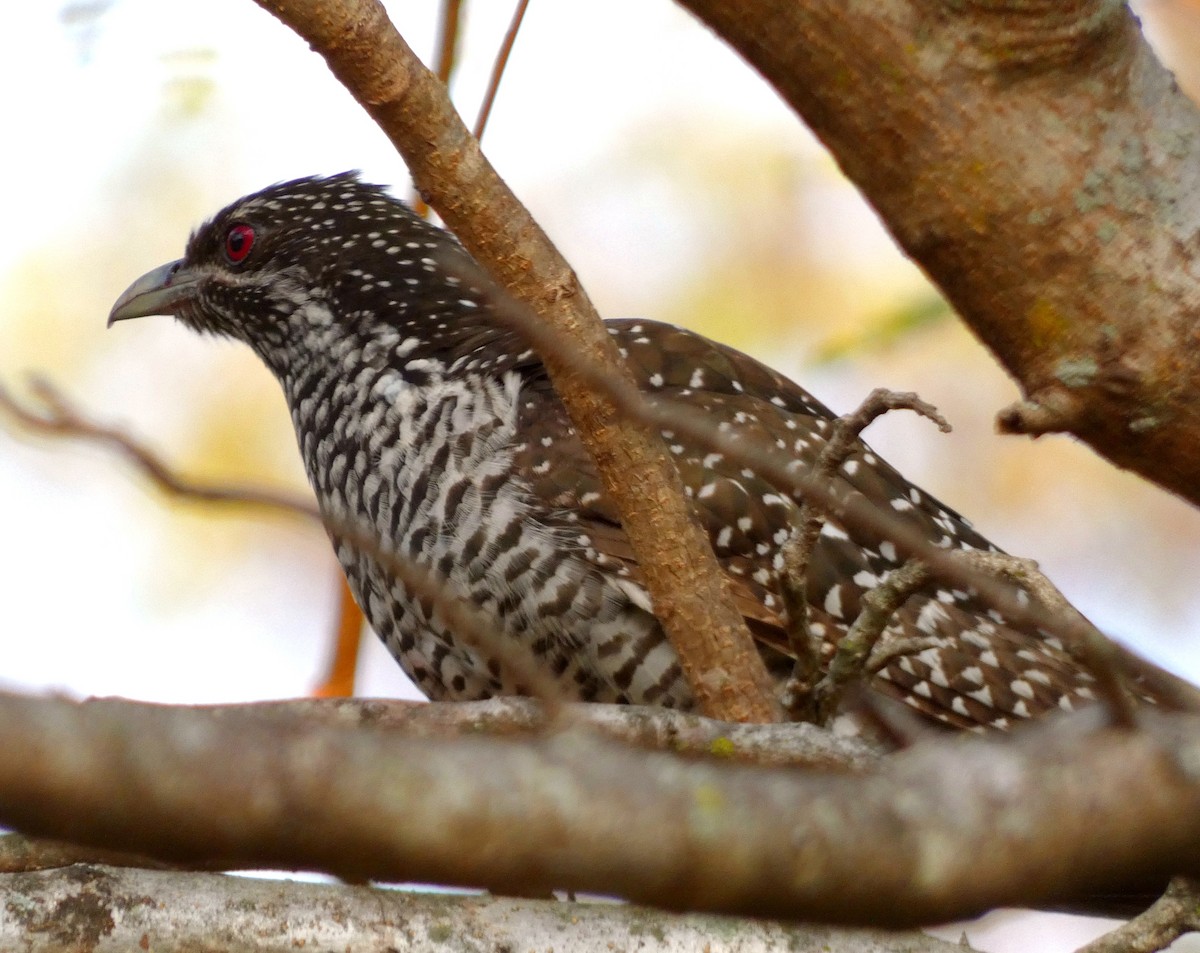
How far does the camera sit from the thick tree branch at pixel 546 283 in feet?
8.83

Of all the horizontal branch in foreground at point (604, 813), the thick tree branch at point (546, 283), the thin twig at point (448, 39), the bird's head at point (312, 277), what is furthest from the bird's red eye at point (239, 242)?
the horizontal branch in foreground at point (604, 813)

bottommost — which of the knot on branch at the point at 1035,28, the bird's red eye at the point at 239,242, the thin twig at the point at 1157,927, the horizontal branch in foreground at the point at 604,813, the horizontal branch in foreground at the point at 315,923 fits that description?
the horizontal branch in foreground at the point at 315,923

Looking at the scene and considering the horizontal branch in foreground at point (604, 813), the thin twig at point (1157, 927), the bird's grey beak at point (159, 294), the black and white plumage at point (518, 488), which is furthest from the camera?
the bird's grey beak at point (159, 294)

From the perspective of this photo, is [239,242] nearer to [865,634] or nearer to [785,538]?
[785,538]

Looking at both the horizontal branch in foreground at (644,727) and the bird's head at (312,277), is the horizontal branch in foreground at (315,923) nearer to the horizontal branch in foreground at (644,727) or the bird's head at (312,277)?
the horizontal branch in foreground at (644,727)

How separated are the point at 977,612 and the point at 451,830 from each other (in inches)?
126

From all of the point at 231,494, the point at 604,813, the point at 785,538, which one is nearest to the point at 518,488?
the point at 785,538

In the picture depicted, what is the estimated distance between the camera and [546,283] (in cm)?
281

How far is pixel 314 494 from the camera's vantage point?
16.0ft

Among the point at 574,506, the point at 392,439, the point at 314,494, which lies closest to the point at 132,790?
the point at 574,506

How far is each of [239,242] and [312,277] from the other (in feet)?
1.18

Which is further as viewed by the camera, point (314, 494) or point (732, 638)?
point (314, 494)

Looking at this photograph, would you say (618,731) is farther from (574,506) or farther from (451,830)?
(451,830)

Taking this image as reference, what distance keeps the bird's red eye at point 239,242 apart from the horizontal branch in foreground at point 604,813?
3.95 m
